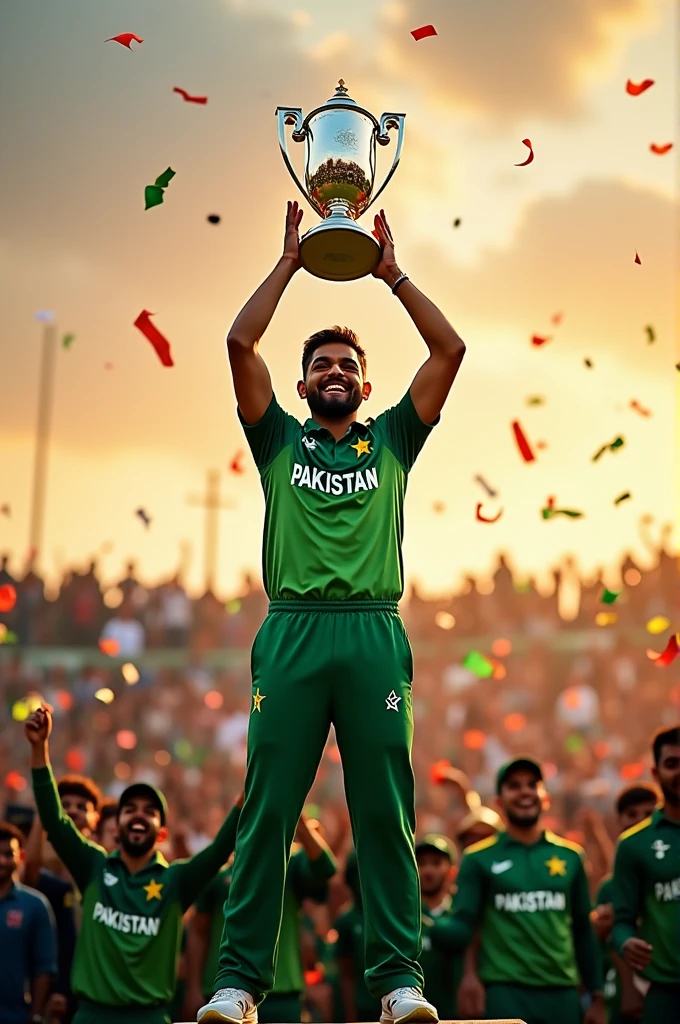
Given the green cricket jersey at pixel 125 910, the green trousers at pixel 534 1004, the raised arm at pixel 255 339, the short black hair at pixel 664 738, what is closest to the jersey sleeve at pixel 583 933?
the green trousers at pixel 534 1004

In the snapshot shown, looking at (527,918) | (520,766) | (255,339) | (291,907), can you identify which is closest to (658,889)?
(527,918)

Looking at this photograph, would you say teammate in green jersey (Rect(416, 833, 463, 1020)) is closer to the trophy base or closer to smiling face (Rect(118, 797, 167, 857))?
smiling face (Rect(118, 797, 167, 857))

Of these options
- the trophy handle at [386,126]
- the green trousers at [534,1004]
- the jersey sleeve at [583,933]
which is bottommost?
the green trousers at [534,1004]

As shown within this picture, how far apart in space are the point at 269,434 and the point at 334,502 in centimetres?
40

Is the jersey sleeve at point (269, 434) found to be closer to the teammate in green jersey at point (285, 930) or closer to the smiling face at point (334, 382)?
the smiling face at point (334, 382)

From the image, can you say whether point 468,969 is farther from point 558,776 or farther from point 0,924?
point 558,776

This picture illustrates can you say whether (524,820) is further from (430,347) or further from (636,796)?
(430,347)

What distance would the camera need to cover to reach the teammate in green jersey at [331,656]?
4.25 meters

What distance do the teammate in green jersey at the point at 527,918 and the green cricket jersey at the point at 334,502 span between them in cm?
294

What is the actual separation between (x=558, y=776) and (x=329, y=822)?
372 cm

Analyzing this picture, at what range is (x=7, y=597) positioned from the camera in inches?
655

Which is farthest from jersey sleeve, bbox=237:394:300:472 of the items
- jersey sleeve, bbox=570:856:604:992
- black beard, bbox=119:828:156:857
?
jersey sleeve, bbox=570:856:604:992

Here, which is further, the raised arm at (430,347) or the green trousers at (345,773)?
the raised arm at (430,347)

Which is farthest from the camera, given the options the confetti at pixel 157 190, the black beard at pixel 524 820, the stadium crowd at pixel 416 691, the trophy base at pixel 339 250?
the stadium crowd at pixel 416 691
